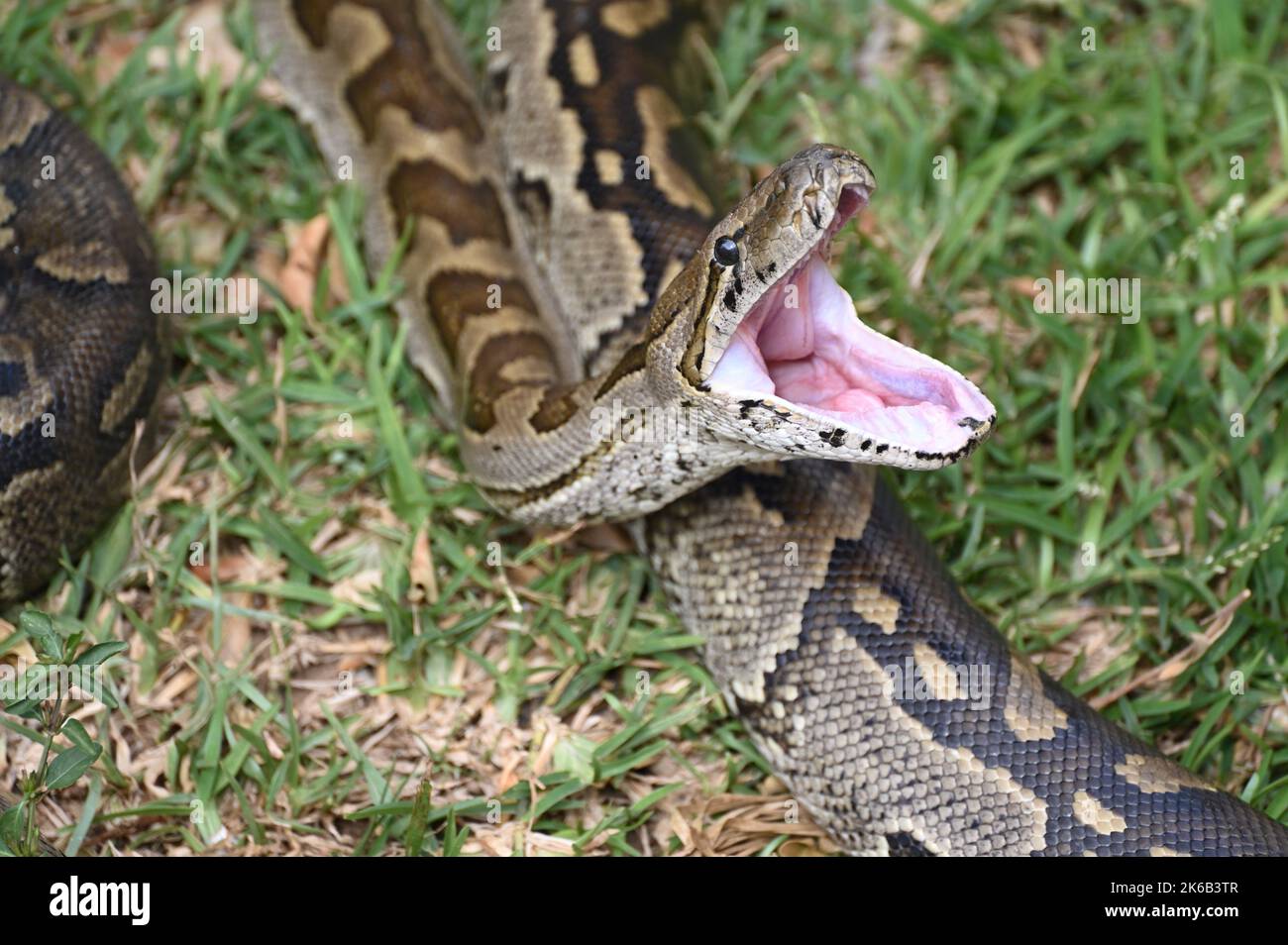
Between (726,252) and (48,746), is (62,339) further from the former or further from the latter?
(726,252)

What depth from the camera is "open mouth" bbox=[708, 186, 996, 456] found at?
3.37m

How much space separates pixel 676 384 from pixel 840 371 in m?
0.47

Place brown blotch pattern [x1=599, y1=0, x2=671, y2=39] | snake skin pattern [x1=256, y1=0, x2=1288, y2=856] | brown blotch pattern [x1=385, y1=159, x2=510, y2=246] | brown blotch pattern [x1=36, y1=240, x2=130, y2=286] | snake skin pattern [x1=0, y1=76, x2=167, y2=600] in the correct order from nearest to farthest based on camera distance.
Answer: snake skin pattern [x1=256, y1=0, x2=1288, y2=856], snake skin pattern [x1=0, y1=76, x2=167, y2=600], brown blotch pattern [x1=36, y1=240, x2=130, y2=286], brown blotch pattern [x1=385, y1=159, x2=510, y2=246], brown blotch pattern [x1=599, y1=0, x2=671, y2=39]

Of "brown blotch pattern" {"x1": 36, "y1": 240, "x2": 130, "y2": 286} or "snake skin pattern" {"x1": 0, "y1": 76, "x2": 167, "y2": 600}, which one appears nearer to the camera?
"snake skin pattern" {"x1": 0, "y1": 76, "x2": 167, "y2": 600}

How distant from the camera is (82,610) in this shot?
14.2 ft

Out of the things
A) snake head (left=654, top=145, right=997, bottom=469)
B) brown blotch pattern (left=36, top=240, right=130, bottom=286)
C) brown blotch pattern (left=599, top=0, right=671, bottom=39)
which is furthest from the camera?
brown blotch pattern (left=599, top=0, right=671, bottom=39)

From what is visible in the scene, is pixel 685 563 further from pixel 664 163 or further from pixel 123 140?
pixel 123 140

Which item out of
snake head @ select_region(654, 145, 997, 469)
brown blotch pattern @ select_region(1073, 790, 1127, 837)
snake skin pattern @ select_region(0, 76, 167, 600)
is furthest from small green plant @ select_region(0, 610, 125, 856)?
brown blotch pattern @ select_region(1073, 790, 1127, 837)

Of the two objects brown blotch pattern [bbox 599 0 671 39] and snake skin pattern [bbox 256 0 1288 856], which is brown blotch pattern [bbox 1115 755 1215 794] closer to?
snake skin pattern [bbox 256 0 1288 856]

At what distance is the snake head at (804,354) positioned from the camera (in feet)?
10.8

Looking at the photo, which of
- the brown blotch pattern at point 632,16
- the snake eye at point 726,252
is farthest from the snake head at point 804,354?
the brown blotch pattern at point 632,16

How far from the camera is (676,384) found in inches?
141

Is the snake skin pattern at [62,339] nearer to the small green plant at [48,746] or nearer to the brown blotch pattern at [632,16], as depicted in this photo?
the small green plant at [48,746]
